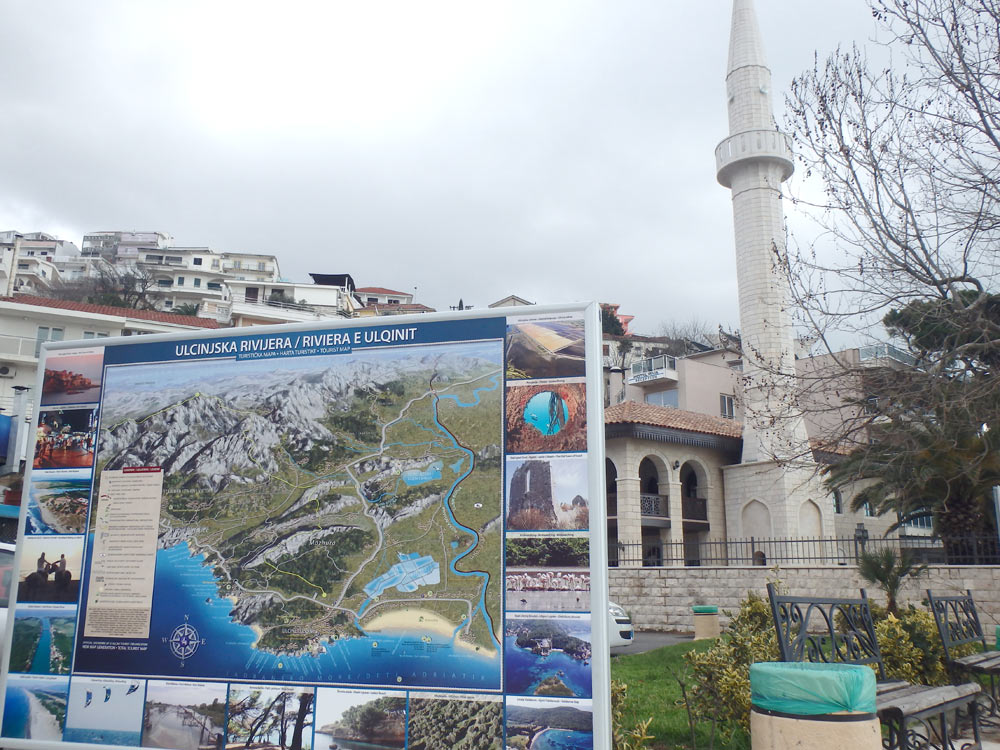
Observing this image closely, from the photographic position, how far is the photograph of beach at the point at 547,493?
3949 mm

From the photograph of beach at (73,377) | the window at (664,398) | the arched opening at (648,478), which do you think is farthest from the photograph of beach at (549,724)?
the window at (664,398)

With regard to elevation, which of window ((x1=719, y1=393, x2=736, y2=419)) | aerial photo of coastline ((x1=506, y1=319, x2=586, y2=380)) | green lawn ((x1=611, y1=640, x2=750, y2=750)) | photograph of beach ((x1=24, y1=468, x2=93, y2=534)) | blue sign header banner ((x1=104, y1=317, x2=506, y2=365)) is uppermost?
window ((x1=719, y1=393, x2=736, y2=419))

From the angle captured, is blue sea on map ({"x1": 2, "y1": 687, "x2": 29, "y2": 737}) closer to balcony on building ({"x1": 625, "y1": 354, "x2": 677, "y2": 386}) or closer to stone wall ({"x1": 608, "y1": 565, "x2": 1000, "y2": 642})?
stone wall ({"x1": 608, "y1": 565, "x2": 1000, "y2": 642})

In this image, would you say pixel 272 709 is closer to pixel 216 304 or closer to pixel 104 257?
pixel 216 304

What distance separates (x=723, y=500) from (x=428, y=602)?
82.3 ft

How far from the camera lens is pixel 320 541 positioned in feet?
14.2

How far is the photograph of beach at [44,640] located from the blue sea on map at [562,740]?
110 inches

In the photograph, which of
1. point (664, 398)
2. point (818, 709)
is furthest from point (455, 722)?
point (664, 398)

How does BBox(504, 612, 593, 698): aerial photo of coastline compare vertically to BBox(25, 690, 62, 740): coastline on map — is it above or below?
above

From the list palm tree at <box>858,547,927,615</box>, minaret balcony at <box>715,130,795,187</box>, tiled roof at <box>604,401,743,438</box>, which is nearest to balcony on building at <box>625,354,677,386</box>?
tiled roof at <box>604,401,743,438</box>

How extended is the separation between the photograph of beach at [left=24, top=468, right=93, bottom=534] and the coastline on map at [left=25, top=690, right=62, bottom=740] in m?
0.95

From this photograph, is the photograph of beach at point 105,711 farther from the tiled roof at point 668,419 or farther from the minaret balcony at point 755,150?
the minaret balcony at point 755,150

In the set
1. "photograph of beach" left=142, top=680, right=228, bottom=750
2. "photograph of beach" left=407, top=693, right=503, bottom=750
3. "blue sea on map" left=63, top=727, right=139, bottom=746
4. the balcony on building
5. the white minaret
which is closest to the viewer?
"photograph of beach" left=407, top=693, right=503, bottom=750

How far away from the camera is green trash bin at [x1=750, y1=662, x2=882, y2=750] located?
3773 millimetres
